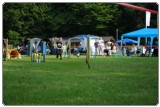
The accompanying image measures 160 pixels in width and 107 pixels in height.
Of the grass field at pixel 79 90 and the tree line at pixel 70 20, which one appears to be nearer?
the grass field at pixel 79 90

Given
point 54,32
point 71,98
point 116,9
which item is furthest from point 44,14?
point 71,98

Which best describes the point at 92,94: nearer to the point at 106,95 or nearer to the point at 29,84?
the point at 106,95

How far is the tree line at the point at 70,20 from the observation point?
1833 inches

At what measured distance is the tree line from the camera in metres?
46.6

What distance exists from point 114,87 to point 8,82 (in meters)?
2.23

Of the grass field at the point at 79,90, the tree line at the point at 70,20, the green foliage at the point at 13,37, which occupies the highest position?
the tree line at the point at 70,20

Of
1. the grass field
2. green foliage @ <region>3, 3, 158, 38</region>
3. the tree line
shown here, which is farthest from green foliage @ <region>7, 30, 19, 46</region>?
the grass field

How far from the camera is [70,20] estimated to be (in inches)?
1992

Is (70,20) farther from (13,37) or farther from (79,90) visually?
(79,90)

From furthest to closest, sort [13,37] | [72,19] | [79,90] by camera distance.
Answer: [72,19] < [13,37] < [79,90]

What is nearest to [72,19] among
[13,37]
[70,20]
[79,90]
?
[70,20]

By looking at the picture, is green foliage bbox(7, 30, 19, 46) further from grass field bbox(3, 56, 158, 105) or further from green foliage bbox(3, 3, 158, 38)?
grass field bbox(3, 56, 158, 105)

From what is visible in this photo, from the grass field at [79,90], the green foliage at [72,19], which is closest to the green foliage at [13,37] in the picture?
the green foliage at [72,19]

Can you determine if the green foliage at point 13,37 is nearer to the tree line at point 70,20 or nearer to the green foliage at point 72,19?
Answer: the tree line at point 70,20
